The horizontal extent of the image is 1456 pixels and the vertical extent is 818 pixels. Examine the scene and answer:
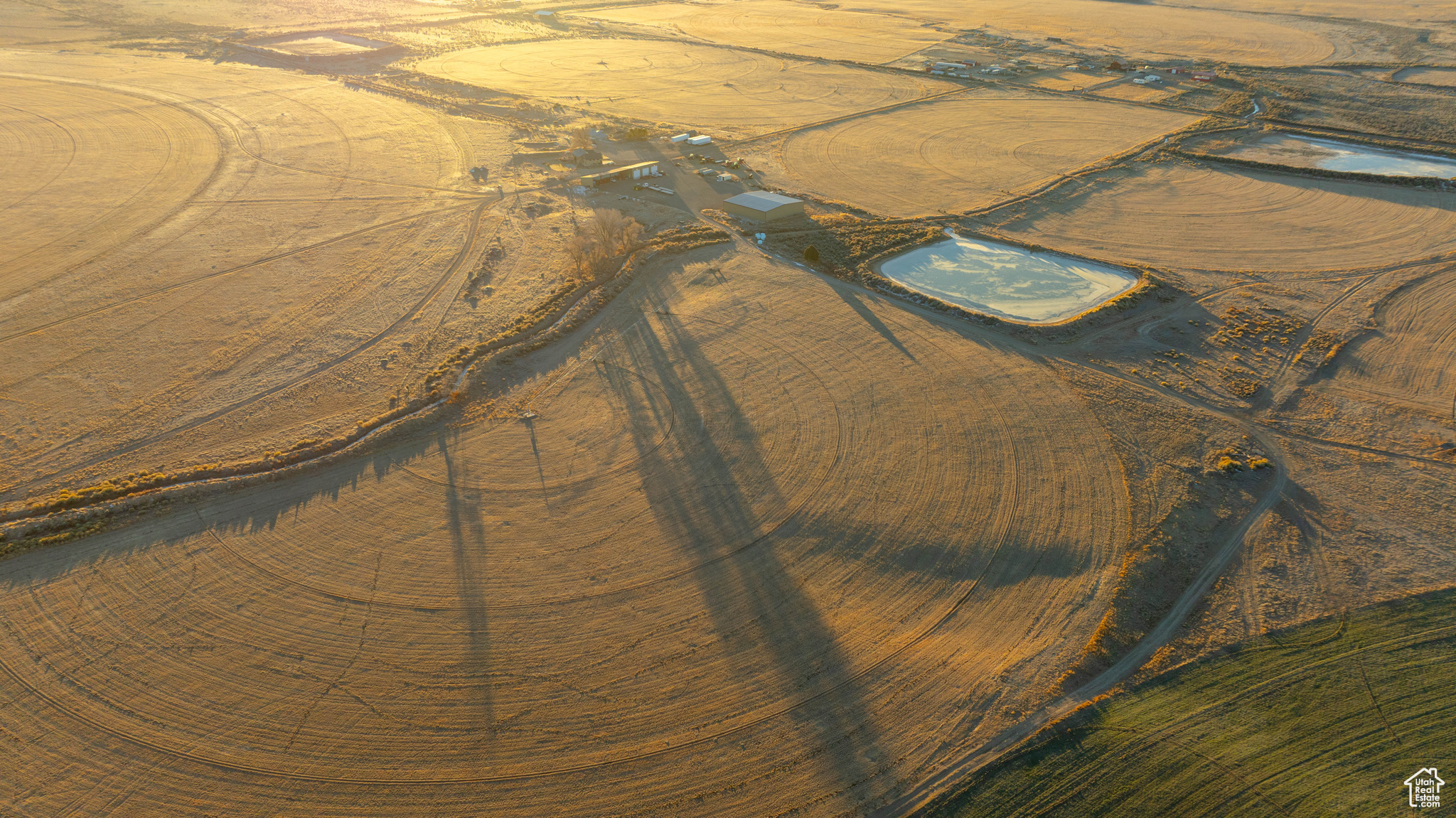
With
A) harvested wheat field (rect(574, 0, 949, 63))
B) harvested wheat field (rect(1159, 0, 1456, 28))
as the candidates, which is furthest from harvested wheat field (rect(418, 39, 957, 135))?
harvested wheat field (rect(1159, 0, 1456, 28))

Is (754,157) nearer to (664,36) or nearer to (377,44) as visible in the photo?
(664,36)

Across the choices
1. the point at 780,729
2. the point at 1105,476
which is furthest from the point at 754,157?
the point at 780,729

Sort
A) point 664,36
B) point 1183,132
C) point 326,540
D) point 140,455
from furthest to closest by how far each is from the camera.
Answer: point 664,36 < point 1183,132 < point 140,455 < point 326,540

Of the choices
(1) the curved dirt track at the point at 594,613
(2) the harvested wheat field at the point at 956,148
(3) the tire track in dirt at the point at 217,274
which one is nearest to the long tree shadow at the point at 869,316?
(1) the curved dirt track at the point at 594,613

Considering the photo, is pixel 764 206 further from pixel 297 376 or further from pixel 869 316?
pixel 297 376

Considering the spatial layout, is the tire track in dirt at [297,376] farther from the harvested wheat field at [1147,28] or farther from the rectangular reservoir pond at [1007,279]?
the harvested wheat field at [1147,28]

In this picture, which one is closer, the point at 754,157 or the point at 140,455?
the point at 140,455
